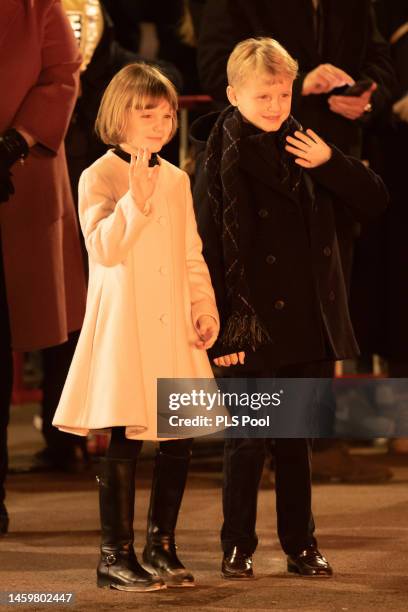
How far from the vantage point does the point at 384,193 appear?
13.5 ft

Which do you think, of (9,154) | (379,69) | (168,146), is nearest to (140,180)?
(9,154)

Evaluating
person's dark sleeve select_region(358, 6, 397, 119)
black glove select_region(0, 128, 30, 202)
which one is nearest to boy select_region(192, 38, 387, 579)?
black glove select_region(0, 128, 30, 202)

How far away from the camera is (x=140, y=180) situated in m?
3.73

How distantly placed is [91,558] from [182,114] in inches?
98.9

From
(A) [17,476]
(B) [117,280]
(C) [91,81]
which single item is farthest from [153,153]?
(A) [17,476]

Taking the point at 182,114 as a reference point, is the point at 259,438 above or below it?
below

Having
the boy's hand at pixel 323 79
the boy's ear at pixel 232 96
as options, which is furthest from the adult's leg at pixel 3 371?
the boy's hand at pixel 323 79

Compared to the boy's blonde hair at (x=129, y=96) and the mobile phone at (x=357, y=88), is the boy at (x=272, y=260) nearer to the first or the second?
the boy's blonde hair at (x=129, y=96)

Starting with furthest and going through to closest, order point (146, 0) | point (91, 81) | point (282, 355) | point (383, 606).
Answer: point (146, 0)
point (91, 81)
point (282, 355)
point (383, 606)

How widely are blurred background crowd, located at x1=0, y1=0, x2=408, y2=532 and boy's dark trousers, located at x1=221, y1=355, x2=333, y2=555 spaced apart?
3.04ft

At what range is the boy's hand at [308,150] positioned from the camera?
3.98 metres

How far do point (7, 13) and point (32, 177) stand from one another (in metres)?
0.51

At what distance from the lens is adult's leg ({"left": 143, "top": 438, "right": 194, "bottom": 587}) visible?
394cm

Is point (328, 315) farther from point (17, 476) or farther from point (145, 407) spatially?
point (17, 476)
